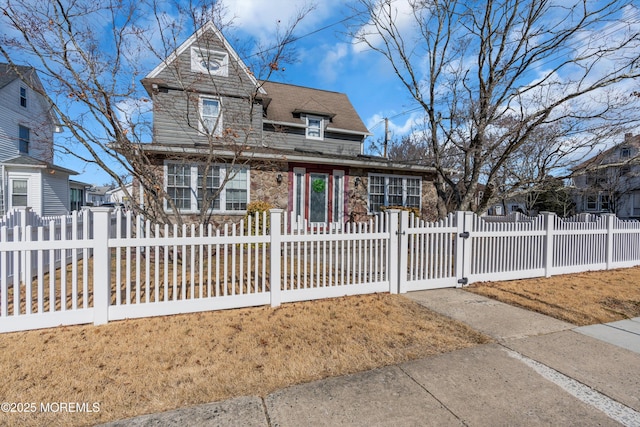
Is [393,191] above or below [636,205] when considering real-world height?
above

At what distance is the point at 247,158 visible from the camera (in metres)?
9.82

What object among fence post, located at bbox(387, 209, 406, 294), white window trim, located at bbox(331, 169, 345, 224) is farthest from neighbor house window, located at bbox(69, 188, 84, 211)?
fence post, located at bbox(387, 209, 406, 294)

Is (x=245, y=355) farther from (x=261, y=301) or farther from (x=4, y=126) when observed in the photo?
(x=4, y=126)

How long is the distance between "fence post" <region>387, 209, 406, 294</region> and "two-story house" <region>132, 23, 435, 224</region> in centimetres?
505

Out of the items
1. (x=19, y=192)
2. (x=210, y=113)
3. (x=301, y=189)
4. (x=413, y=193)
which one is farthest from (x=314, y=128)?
(x=19, y=192)

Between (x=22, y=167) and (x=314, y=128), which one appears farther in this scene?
(x=22, y=167)

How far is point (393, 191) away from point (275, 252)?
9212 millimetres

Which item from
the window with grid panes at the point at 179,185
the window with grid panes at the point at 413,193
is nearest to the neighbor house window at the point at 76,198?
the window with grid panes at the point at 179,185

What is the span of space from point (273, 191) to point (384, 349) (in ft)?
27.8

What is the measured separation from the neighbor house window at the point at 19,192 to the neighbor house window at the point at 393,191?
17.5 m

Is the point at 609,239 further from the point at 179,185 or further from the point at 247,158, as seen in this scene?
the point at 179,185

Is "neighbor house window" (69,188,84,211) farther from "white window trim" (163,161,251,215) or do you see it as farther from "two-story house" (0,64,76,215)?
"white window trim" (163,161,251,215)

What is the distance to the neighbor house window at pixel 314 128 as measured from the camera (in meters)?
14.3

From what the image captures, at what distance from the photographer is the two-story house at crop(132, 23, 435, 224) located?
9664 millimetres
